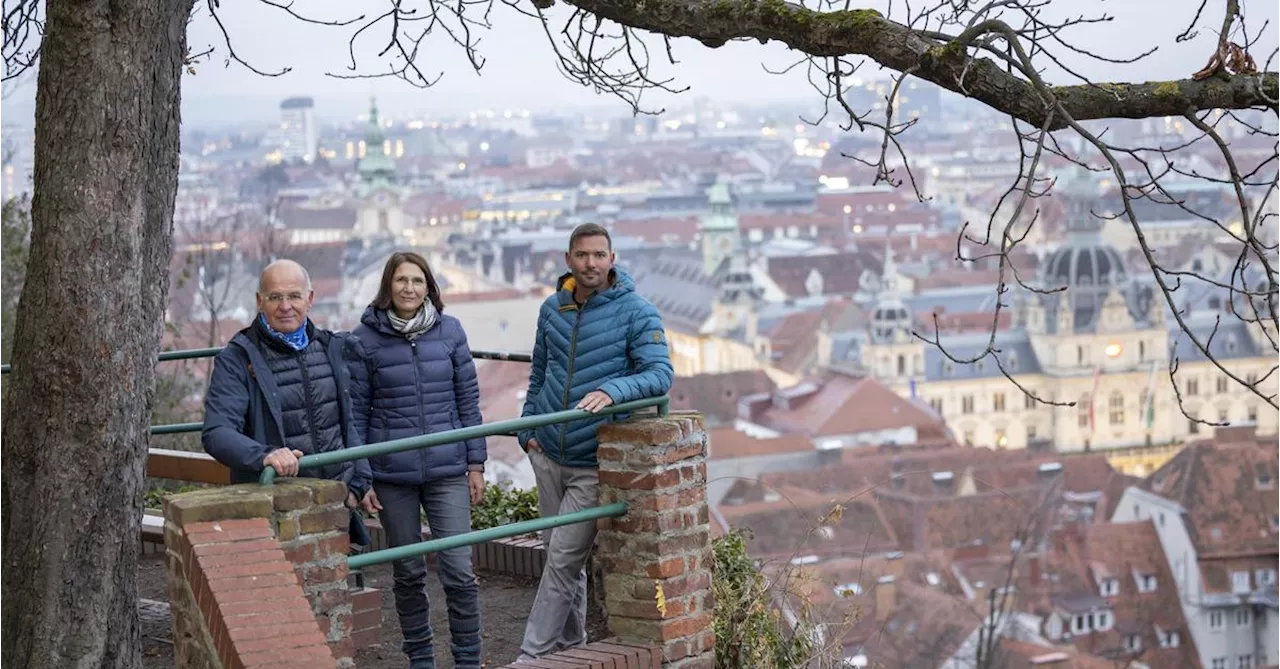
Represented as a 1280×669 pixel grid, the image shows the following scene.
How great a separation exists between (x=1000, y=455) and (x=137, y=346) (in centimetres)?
8936

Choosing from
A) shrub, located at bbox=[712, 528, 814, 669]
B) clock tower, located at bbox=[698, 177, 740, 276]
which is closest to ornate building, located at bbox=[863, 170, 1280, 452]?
clock tower, located at bbox=[698, 177, 740, 276]

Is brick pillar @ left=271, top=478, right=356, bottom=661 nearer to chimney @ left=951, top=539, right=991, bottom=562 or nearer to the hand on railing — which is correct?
the hand on railing

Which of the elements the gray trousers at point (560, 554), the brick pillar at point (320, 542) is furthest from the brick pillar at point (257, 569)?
the gray trousers at point (560, 554)

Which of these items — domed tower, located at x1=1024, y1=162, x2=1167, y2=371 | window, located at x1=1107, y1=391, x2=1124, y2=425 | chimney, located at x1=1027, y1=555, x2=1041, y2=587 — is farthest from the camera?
domed tower, located at x1=1024, y1=162, x2=1167, y2=371

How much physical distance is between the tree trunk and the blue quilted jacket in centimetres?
118

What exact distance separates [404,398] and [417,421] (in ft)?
0.26

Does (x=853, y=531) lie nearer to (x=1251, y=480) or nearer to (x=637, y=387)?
(x=1251, y=480)

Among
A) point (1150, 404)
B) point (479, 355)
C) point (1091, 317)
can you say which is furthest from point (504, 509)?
point (1091, 317)

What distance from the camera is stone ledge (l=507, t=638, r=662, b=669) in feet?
16.4

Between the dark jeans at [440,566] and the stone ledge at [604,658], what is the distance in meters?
0.28

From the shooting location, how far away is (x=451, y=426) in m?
5.23

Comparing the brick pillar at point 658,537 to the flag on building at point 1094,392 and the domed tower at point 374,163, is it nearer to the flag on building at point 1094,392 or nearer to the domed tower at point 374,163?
the flag on building at point 1094,392

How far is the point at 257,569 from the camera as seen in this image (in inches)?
165

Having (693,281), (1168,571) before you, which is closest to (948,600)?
(1168,571)
